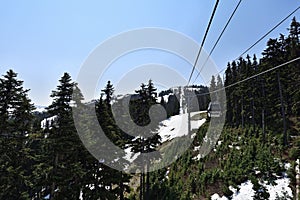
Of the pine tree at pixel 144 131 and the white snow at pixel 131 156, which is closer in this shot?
the pine tree at pixel 144 131

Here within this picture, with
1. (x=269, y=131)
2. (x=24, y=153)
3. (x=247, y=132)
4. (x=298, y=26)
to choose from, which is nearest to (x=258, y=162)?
(x=269, y=131)

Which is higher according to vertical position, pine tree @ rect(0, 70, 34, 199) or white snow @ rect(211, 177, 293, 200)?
pine tree @ rect(0, 70, 34, 199)

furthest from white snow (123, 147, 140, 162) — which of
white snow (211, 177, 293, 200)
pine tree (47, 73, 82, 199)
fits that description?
white snow (211, 177, 293, 200)

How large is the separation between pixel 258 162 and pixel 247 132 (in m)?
12.4

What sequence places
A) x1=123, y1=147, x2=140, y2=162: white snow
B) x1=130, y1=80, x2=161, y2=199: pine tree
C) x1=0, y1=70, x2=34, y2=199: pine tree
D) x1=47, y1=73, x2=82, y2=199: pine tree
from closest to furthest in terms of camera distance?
1. x1=0, y1=70, x2=34, y2=199: pine tree
2. x1=47, y1=73, x2=82, y2=199: pine tree
3. x1=130, y1=80, x2=161, y2=199: pine tree
4. x1=123, y1=147, x2=140, y2=162: white snow

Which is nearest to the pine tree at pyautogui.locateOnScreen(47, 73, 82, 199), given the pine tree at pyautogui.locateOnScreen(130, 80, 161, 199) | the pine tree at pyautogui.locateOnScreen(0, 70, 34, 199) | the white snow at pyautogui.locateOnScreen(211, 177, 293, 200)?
the pine tree at pyautogui.locateOnScreen(0, 70, 34, 199)

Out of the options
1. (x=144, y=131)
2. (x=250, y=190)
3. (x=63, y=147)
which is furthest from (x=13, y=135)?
(x=250, y=190)

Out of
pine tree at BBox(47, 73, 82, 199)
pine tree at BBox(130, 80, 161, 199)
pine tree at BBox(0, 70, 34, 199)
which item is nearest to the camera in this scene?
pine tree at BBox(0, 70, 34, 199)

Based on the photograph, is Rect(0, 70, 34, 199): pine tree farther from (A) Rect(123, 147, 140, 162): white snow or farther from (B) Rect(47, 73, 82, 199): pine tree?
(A) Rect(123, 147, 140, 162): white snow

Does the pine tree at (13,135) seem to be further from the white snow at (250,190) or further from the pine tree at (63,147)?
the white snow at (250,190)

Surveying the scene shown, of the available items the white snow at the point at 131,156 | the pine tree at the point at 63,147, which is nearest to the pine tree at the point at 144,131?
the white snow at the point at 131,156

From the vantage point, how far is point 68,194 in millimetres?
16344

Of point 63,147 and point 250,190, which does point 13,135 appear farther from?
point 250,190

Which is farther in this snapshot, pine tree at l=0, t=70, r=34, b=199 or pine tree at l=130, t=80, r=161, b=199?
pine tree at l=130, t=80, r=161, b=199
